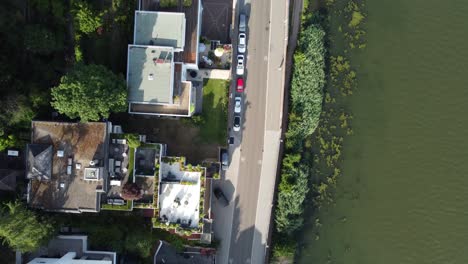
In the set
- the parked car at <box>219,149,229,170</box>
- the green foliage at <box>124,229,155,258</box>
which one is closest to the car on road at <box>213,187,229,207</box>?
the parked car at <box>219,149,229,170</box>

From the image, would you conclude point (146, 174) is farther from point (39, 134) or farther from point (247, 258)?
point (247, 258)

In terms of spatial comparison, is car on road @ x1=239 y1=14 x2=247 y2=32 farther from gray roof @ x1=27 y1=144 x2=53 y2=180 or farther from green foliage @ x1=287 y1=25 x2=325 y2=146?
gray roof @ x1=27 y1=144 x2=53 y2=180

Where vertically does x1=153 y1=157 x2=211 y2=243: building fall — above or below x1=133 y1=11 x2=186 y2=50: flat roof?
below

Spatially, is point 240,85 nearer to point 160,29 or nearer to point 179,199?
point 160,29

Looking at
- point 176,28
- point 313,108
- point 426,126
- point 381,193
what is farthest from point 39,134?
point 426,126

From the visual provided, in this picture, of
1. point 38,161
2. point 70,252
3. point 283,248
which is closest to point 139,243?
point 70,252

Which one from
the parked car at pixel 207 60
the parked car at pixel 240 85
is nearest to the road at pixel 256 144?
the parked car at pixel 240 85
